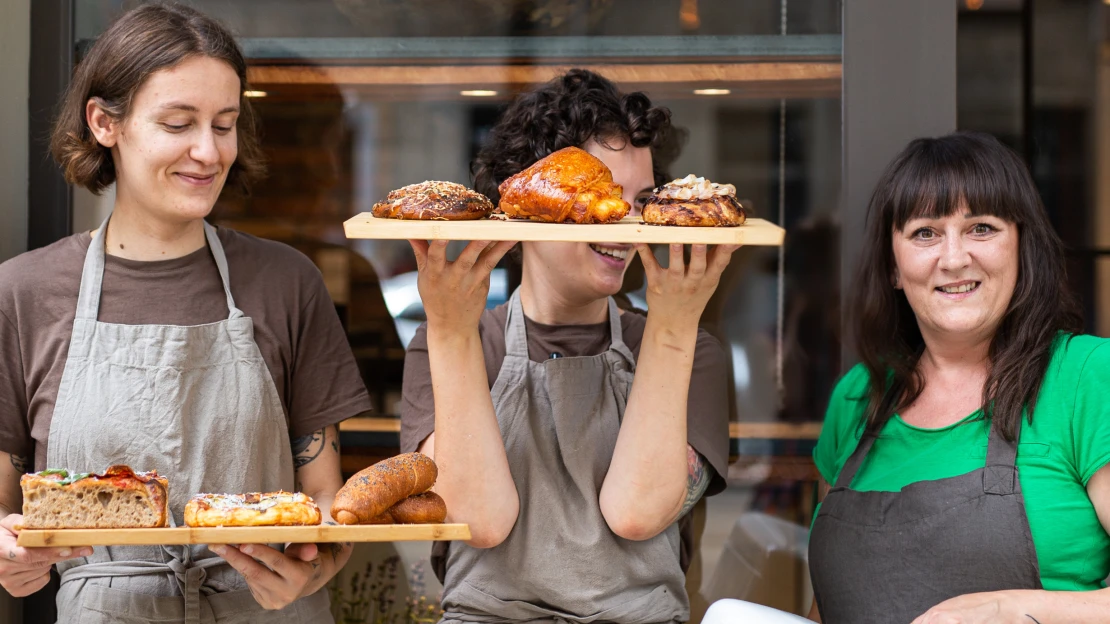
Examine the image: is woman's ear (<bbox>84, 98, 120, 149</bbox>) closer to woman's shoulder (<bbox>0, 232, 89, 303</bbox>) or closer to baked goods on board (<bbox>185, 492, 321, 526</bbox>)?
woman's shoulder (<bbox>0, 232, 89, 303</bbox>)

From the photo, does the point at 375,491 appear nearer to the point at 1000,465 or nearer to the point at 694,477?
the point at 694,477

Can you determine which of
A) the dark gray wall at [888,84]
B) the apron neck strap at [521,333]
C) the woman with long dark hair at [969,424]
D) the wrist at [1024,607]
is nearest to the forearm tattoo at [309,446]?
the apron neck strap at [521,333]

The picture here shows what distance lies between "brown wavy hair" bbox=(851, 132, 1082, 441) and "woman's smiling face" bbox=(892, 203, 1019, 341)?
22 millimetres

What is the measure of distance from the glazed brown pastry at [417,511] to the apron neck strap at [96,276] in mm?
602

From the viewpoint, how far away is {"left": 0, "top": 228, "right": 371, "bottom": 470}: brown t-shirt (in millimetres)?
2037

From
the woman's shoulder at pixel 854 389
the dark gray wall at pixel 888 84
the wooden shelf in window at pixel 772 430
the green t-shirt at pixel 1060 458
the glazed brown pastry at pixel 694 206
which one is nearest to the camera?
the glazed brown pastry at pixel 694 206

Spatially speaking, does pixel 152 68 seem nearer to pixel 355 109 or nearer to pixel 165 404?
pixel 165 404

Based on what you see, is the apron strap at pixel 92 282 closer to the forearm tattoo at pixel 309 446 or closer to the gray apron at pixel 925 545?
the forearm tattoo at pixel 309 446

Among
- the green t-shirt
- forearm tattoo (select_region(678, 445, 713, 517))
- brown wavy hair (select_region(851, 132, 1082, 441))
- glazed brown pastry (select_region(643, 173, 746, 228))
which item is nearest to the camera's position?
glazed brown pastry (select_region(643, 173, 746, 228))

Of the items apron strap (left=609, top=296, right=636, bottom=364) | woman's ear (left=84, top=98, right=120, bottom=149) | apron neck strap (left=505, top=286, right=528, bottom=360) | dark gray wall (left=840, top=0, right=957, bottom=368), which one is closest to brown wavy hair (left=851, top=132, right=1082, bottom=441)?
dark gray wall (left=840, top=0, right=957, bottom=368)

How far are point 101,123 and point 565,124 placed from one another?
0.92m

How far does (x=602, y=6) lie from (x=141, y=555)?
186cm

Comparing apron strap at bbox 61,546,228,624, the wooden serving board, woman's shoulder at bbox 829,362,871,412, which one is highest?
the wooden serving board

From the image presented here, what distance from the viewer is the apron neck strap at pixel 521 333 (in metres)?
2.17
